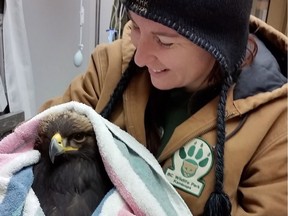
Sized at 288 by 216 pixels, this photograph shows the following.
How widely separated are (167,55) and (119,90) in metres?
0.19

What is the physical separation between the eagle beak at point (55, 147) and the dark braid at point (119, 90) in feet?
0.56

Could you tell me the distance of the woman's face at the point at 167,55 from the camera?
78 cm

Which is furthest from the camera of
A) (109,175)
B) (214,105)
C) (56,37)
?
(56,37)

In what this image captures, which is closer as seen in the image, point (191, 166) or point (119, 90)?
point (191, 166)

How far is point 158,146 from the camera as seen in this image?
913 millimetres

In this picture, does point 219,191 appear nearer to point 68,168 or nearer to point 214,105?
point 214,105

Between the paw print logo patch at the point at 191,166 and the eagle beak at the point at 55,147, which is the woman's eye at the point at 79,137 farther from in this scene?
the paw print logo patch at the point at 191,166

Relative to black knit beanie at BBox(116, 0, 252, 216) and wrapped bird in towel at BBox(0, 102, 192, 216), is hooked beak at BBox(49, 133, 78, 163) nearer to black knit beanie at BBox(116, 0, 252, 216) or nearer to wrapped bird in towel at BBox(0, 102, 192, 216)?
wrapped bird in towel at BBox(0, 102, 192, 216)

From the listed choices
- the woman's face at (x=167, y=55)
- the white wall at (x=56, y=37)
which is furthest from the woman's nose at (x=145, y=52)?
the white wall at (x=56, y=37)

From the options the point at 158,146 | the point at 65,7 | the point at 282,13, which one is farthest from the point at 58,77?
the point at 158,146

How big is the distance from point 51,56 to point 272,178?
1.60 meters

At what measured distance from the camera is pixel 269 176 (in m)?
0.80

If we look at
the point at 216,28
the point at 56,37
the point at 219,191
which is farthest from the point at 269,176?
the point at 56,37

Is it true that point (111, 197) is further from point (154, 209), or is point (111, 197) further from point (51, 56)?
point (51, 56)
